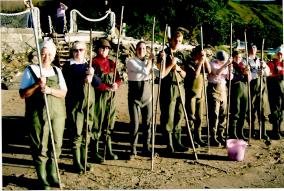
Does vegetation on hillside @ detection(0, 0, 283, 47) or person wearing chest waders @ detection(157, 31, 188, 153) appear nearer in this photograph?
person wearing chest waders @ detection(157, 31, 188, 153)

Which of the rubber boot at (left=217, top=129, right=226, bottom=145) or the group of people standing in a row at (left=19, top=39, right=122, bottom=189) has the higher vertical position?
the group of people standing in a row at (left=19, top=39, right=122, bottom=189)

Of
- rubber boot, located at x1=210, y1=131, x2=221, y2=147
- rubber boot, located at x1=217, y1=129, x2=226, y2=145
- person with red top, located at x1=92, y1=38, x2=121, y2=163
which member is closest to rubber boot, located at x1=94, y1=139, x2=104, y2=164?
person with red top, located at x1=92, y1=38, x2=121, y2=163

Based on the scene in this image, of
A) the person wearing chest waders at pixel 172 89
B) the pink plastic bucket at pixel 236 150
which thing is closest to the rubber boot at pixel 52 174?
the person wearing chest waders at pixel 172 89

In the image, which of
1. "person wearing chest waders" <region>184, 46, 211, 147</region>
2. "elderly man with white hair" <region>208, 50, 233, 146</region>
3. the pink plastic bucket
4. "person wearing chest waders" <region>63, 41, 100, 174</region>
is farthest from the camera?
"elderly man with white hair" <region>208, 50, 233, 146</region>

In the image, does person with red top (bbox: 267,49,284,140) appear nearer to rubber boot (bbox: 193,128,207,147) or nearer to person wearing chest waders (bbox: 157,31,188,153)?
rubber boot (bbox: 193,128,207,147)

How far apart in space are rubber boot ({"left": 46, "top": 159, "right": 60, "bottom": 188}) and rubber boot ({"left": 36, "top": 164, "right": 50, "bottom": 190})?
0.10 m

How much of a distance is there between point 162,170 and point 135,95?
109cm

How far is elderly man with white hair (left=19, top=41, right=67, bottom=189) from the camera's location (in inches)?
179

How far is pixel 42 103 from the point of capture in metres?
4.61

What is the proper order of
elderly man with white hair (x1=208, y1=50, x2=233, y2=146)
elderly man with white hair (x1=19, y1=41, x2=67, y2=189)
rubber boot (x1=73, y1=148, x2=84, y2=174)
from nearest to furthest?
elderly man with white hair (x1=19, y1=41, x2=67, y2=189), rubber boot (x1=73, y1=148, x2=84, y2=174), elderly man with white hair (x1=208, y1=50, x2=233, y2=146)

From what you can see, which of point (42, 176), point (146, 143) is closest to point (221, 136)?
point (146, 143)

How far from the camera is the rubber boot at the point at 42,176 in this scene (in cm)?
464

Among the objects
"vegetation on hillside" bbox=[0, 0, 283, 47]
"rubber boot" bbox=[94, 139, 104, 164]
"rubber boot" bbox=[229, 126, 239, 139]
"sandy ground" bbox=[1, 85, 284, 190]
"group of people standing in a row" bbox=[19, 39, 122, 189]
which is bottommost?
"sandy ground" bbox=[1, 85, 284, 190]

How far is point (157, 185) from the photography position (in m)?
5.22
